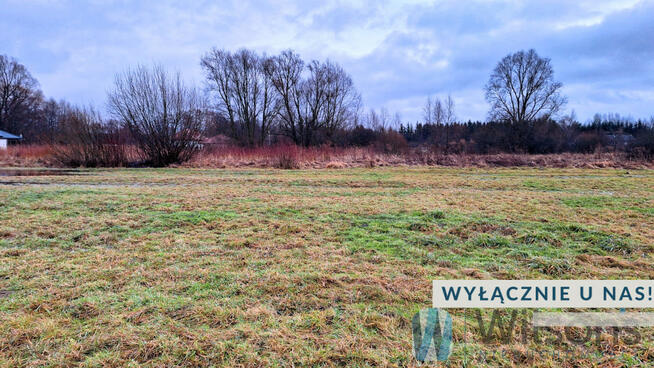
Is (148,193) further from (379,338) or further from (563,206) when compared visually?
(563,206)

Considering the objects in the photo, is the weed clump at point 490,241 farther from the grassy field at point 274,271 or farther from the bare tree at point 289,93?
the bare tree at point 289,93

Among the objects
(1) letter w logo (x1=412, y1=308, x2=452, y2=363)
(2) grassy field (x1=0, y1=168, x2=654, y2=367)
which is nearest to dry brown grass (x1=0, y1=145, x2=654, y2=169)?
(2) grassy field (x1=0, y1=168, x2=654, y2=367)

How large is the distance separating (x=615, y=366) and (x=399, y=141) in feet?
94.4

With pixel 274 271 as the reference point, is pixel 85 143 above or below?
above

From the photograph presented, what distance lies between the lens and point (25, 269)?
3029mm

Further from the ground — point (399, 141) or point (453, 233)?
point (399, 141)

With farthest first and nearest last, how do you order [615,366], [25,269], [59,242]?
[59,242]
[25,269]
[615,366]

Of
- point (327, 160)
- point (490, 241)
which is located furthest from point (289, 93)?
point (490, 241)

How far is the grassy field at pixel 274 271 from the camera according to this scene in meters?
1.86

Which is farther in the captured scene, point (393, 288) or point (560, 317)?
point (393, 288)

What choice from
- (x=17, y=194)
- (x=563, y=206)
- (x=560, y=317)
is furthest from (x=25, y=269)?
(x=563, y=206)

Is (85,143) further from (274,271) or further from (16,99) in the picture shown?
(16,99)

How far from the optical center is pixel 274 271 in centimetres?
296

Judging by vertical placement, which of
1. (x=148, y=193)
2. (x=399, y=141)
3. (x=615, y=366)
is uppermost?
(x=399, y=141)
